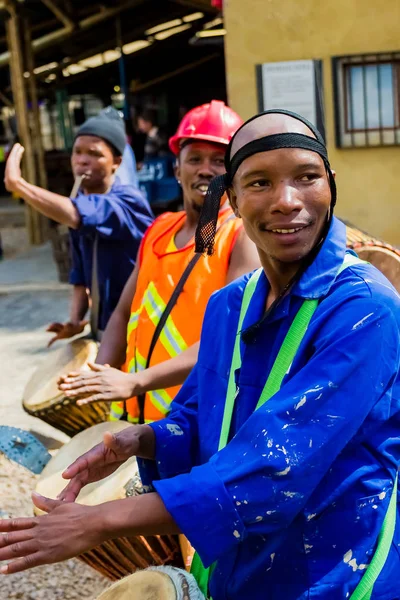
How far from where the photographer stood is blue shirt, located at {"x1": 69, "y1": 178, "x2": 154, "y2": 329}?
4.17 m

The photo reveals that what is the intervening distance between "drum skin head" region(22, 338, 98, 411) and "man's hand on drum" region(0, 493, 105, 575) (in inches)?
91.7

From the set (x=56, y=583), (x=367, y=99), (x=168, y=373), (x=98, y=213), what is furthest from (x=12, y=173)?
(x=367, y=99)

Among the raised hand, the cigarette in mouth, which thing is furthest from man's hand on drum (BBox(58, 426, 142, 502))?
the cigarette in mouth

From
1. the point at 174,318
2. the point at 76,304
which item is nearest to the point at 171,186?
the point at 76,304

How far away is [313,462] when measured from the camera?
5.34ft

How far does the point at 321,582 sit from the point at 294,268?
644mm

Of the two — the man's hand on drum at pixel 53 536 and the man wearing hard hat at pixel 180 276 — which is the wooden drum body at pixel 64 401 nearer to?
the man wearing hard hat at pixel 180 276

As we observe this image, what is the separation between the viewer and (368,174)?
793cm

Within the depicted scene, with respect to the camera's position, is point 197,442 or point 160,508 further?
point 197,442

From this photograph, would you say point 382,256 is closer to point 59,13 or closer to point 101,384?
point 101,384

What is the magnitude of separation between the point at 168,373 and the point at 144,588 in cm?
108

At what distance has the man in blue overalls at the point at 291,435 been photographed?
1637mm

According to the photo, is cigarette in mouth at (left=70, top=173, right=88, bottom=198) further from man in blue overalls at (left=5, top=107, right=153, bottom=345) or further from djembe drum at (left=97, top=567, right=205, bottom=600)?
djembe drum at (left=97, top=567, right=205, bottom=600)

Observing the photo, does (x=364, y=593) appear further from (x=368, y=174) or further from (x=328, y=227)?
(x=368, y=174)
